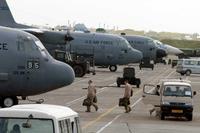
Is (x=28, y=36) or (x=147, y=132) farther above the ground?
(x=28, y=36)

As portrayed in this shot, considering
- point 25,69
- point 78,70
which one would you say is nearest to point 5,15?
point 25,69

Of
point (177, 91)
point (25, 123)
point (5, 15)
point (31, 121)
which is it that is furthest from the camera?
point (5, 15)

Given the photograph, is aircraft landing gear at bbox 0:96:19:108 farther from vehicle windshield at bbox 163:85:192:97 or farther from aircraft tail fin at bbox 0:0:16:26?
aircraft tail fin at bbox 0:0:16:26

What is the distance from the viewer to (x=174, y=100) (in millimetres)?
31547

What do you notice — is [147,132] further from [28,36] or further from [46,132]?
[46,132]

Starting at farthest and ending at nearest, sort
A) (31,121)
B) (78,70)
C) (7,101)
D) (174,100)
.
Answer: (78,70) < (174,100) < (7,101) < (31,121)

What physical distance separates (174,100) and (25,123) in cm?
2081

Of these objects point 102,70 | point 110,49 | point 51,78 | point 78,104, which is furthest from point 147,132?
point 102,70

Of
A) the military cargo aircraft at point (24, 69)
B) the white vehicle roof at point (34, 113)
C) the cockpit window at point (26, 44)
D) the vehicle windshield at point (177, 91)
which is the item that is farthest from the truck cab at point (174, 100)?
the white vehicle roof at point (34, 113)

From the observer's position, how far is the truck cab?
31.3 meters

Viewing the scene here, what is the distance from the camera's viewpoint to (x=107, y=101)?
1612 inches

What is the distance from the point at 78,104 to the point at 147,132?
40.1 feet

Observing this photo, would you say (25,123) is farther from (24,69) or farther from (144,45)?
(144,45)

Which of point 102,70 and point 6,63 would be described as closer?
point 6,63
